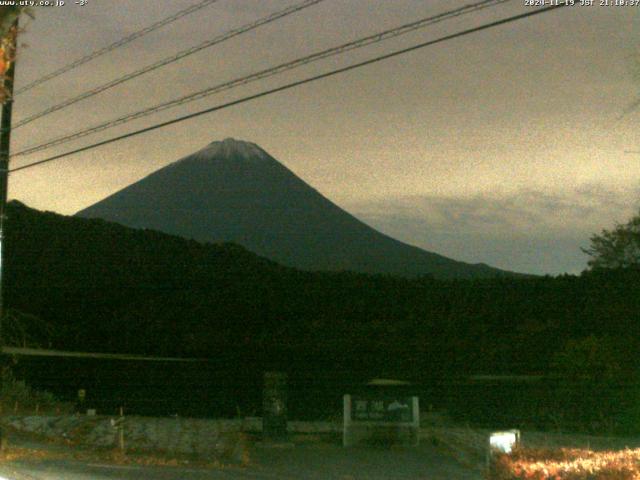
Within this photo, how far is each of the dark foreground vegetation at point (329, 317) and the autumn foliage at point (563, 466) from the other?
63.9 feet

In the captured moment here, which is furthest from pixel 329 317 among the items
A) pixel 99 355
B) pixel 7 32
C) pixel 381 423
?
pixel 7 32

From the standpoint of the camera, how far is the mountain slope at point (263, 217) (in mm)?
106812

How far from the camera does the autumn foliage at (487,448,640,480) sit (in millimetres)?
8484

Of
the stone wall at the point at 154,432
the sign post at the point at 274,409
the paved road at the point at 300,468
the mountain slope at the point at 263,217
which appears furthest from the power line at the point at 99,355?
the mountain slope at the point at 263,217

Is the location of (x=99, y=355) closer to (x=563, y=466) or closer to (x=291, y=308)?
(x=291, y=308)

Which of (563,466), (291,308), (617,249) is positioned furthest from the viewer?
(291,308)

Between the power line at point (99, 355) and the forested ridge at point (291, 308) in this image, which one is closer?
Answer: the power line at point (99, 355)

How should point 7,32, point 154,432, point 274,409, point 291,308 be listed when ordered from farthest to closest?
point 291,308
point 154,432
point 274,409
point 7,32

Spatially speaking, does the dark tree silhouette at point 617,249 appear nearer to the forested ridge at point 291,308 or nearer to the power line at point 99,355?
the forested ridge at point 291,308

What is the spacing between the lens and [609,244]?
36.1 metres

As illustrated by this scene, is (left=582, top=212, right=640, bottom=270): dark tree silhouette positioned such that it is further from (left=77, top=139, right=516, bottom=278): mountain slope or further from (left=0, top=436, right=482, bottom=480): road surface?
(left=77, top=139, right=516, bottom=278): mountain slope

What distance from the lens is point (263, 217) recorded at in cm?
12219

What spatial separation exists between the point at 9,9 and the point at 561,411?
2690 centimetres

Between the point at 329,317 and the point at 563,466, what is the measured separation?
39910mm
